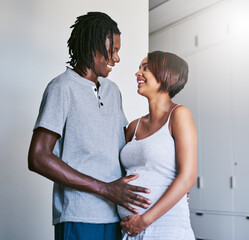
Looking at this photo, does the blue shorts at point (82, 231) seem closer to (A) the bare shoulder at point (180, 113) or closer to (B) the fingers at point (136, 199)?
(B) the fingers at point (136, 199)

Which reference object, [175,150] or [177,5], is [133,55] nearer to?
[175,150]

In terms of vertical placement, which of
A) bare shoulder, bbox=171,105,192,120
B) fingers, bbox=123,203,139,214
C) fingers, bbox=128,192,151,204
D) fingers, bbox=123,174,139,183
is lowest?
fingers, bbox=123,203,139,214

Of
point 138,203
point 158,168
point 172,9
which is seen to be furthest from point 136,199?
point 172,9

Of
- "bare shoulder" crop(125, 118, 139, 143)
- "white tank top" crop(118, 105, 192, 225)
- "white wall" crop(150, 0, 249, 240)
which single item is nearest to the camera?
"white tank top" crop(118, 105, 192, 225)

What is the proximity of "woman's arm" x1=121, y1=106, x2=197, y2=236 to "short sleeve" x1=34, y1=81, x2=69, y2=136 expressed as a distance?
386mm

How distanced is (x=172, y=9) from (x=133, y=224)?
345cm

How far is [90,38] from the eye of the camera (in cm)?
141

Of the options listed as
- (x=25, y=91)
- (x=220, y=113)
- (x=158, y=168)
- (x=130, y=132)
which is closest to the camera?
(x=158, y=168)

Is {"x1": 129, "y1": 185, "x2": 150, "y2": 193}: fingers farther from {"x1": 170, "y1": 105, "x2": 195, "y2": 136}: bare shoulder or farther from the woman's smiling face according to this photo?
the woman's smiling face

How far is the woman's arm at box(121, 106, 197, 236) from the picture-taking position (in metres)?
1.25

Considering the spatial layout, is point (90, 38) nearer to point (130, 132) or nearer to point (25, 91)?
point (130, 132)

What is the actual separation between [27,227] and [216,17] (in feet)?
9.66

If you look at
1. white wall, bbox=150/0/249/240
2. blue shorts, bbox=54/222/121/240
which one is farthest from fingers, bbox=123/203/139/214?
white wall, bbox=150/0/249/240

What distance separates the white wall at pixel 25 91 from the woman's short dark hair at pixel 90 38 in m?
0.86
